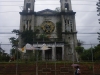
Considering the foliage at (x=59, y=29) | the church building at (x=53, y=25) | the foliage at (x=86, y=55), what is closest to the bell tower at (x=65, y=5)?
the church building at (x=53, y=25)

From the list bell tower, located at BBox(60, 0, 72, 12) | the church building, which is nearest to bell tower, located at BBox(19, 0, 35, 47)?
the church building

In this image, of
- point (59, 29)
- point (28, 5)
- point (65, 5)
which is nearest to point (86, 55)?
point (59, 29)

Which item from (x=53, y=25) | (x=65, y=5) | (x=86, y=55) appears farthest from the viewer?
(x=65, y=5)

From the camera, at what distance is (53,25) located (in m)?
43.8

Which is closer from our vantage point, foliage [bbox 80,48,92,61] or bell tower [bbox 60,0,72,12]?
foliage [bbox 80,48,92,61]

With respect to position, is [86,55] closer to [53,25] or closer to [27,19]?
[53,25]

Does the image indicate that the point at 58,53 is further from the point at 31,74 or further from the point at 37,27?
the point at 31,74

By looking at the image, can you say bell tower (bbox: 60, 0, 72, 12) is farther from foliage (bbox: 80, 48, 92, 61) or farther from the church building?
foliage (bbox: 80, 48, 92, 61)

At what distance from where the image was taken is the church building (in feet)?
134

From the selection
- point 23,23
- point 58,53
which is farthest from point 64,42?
point 23,23

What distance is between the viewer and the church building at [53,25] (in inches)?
1608

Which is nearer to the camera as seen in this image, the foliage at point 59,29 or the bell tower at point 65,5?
the foliage at point 59,29

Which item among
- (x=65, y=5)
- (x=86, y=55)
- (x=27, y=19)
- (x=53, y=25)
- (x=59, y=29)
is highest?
(x=65, y=5)

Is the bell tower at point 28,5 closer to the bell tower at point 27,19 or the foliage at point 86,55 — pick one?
the bell tower at point 27,19
